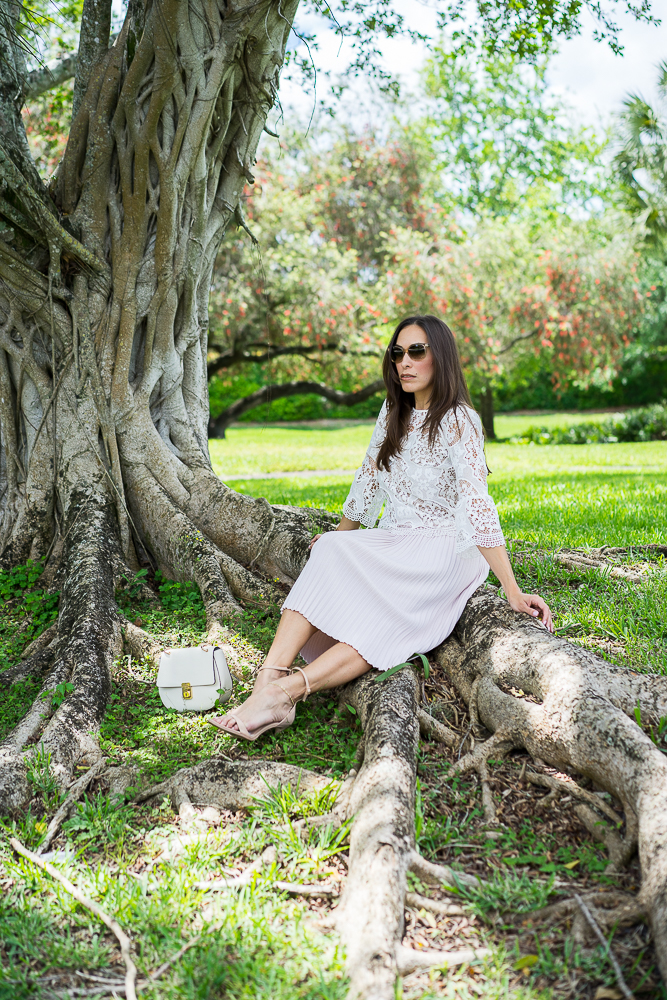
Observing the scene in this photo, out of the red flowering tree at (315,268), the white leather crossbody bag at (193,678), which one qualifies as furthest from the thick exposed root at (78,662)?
the red flowering tree at (315,268)

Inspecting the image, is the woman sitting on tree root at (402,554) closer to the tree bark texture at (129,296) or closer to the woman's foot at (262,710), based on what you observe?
the woman's foot at (262,710)

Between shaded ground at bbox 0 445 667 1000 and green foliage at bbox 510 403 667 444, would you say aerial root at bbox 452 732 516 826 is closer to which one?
shaded ground at bbox 0 445 667 1000

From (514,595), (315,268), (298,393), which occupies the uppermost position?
(315,268)

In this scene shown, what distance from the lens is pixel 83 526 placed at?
448 centimetres

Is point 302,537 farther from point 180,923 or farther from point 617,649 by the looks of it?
point 180,923

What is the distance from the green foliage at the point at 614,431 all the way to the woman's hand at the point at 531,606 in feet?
54.2

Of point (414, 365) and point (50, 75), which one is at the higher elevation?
point (50, 75)

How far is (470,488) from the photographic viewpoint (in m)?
3.35

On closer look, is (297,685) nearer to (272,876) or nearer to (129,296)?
(272,876)

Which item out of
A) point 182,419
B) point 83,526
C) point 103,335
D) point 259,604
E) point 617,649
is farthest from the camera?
point 182,419

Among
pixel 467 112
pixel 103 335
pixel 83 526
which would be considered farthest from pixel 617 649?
pixel 467 112

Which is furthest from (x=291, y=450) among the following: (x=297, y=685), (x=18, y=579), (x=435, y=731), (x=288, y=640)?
(x=435, y=731)

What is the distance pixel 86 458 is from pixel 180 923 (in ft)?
10.6

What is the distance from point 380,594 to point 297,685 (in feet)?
1.71
